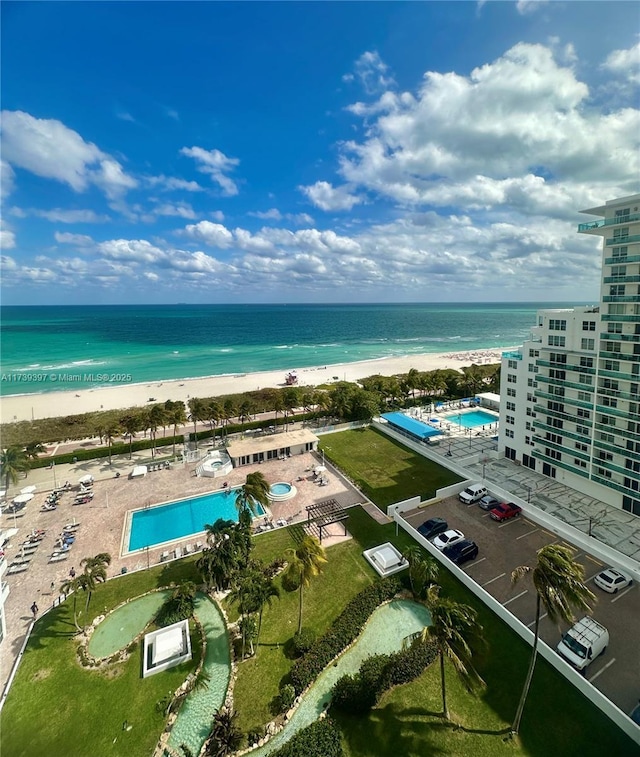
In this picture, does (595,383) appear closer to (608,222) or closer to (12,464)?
(608,222)

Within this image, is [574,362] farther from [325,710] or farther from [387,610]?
[325,710]

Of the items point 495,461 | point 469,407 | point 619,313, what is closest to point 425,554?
point 495,461

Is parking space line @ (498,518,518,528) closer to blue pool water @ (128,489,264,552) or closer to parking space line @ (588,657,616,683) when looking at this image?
parking space line @ (588,657,616,683)

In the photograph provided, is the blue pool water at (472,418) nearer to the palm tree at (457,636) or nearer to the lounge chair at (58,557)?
the palm tree at (457,636)

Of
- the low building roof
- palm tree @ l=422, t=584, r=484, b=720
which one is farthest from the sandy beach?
palm tree @ l=422, t=584, r=484, b=720

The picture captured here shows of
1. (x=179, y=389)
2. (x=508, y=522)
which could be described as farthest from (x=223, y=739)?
(x=179, y=389)

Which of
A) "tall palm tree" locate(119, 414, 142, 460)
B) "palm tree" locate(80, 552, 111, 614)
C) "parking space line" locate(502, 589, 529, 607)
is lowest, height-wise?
"parking space line" locate(502, 589, 529, 607)
